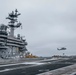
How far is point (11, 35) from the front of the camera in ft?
365

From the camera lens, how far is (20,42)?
109500mm

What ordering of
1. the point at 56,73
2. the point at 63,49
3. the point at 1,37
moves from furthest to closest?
the point at 63,49, the point at 1,37, the point at 56,73

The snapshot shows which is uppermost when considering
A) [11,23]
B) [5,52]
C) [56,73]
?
[11,23]

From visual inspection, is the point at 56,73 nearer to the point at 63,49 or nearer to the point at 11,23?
the point at 11,23

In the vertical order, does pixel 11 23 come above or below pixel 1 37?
above

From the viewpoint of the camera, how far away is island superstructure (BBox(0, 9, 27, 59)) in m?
92.2

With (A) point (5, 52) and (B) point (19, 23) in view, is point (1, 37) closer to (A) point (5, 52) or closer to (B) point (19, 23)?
(A) point (5, 52)

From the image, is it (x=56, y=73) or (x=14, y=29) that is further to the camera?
(x=14, y=29)

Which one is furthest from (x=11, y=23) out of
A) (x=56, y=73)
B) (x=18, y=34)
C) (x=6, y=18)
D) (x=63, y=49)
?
(x=56, y=73)

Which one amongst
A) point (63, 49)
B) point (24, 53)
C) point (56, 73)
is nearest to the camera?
point (56, 73)

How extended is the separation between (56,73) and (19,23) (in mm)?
85937

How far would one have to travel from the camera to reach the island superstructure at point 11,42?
302ft

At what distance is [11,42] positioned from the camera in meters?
102

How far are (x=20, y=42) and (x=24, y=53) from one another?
7.42 meters
